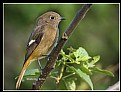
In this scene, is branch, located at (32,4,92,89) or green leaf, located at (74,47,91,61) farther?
green leaf, located at (74,47,91,61)

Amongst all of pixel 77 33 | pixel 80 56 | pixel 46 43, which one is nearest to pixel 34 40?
pixel 46 43

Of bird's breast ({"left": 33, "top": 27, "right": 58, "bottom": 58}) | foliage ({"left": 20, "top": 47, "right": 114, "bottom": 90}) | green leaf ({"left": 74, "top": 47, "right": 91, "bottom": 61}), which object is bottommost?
foliage ({"left": 20, "top": 47, "right": 114, "bottom": 90})

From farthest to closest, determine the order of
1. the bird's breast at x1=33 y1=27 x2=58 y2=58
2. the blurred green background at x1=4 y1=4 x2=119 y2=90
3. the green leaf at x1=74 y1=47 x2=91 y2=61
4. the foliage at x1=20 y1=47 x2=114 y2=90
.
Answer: the blurred green background at x1=4 y1=4 x2=119 y2=90 → the bird's breast at x1=33 y1=27 x2=58 y2=58 → the green leaf at x1=74 y1=47 x2=91 y2=61 → the foliage at x1=20 y1=47 x2=114 y2=90

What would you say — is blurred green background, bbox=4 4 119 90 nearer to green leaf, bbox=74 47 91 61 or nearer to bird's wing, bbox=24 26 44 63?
bird's wing, bbox=24 26 44 63

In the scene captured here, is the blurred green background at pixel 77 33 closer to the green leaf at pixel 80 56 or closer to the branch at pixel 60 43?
the green leaf at pixel 80 56

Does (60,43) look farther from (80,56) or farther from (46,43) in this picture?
(46,43)

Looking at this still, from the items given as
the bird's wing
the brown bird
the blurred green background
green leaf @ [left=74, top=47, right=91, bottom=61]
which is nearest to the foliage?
green leaf @ [left=74, top=47, right=91, bottom=61]

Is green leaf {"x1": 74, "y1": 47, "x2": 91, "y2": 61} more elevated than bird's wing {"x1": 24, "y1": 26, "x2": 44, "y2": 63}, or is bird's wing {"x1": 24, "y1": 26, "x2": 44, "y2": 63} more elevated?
bird's wing {"x1": 24, "y1": 26, "x2": 44, "y2": 63}
